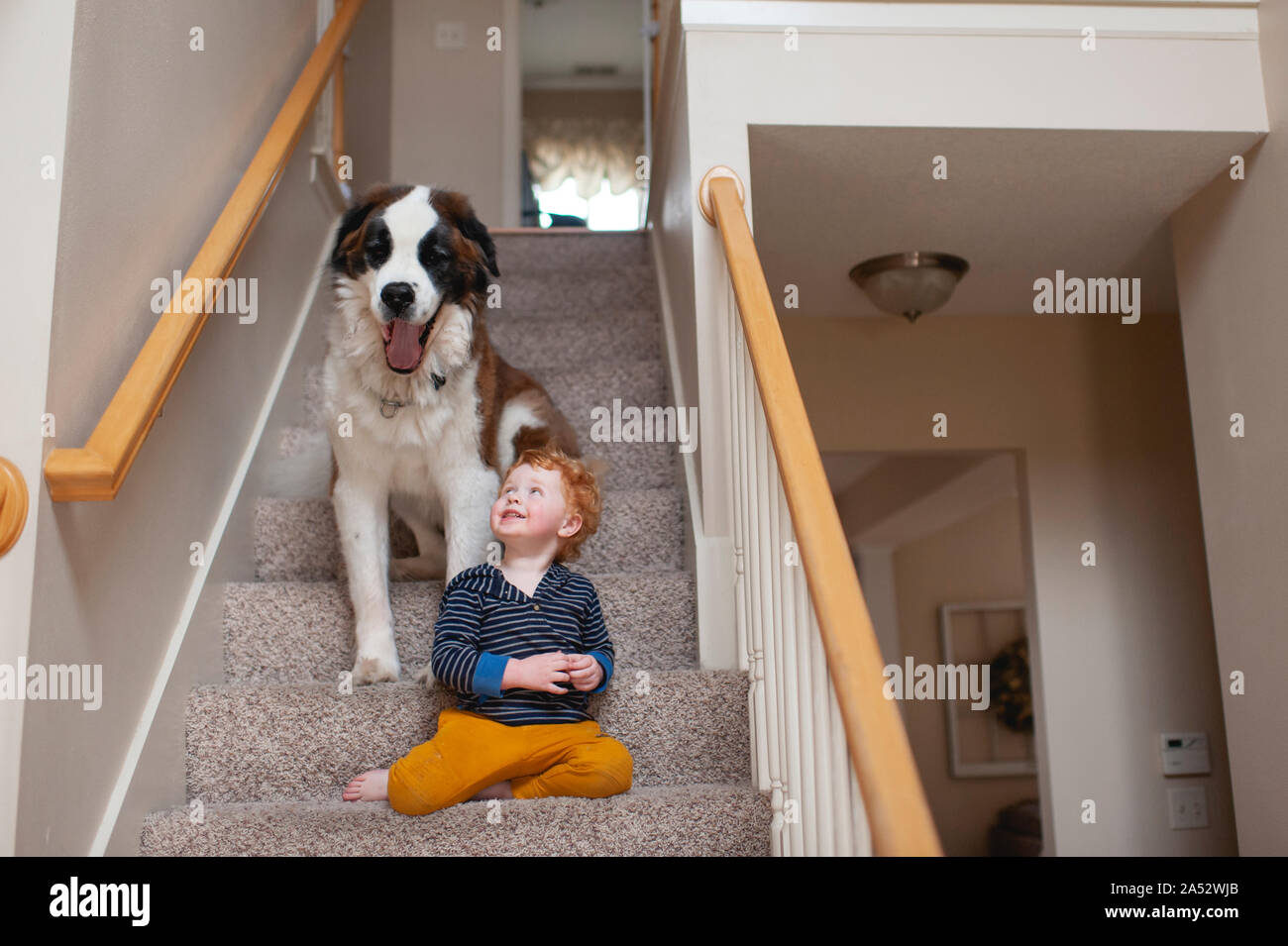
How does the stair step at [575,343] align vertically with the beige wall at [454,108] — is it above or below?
below

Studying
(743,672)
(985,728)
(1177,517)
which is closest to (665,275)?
(743,672)

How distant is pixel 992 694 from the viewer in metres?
6.44

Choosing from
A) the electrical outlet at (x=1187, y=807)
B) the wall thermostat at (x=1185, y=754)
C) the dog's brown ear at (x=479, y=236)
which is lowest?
the electrical outlet at (x=1187, y=807)

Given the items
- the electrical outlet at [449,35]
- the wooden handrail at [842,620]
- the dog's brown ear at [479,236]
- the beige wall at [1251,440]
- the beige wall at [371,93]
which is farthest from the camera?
the electrical outlet at [449,35]

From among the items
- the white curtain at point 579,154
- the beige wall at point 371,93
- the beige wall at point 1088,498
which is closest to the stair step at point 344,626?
the beige wall at point 1088,498

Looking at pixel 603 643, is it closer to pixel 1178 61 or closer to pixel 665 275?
pixel 665 275

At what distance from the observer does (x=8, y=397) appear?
1342 millimetres

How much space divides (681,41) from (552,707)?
4.83ft

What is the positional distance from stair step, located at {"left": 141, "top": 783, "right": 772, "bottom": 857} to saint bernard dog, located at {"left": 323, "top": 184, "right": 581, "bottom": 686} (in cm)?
40

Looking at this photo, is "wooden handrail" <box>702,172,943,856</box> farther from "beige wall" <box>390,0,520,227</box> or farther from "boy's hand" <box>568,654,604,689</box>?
"beige wall" <box>390,0,520,227</box>

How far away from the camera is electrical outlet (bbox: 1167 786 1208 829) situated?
3146 mm

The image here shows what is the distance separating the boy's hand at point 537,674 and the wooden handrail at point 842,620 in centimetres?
53

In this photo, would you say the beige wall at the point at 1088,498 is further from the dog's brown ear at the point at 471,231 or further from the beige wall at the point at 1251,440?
the dog's brown ear at the point at 471,231

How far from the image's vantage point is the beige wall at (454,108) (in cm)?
458
